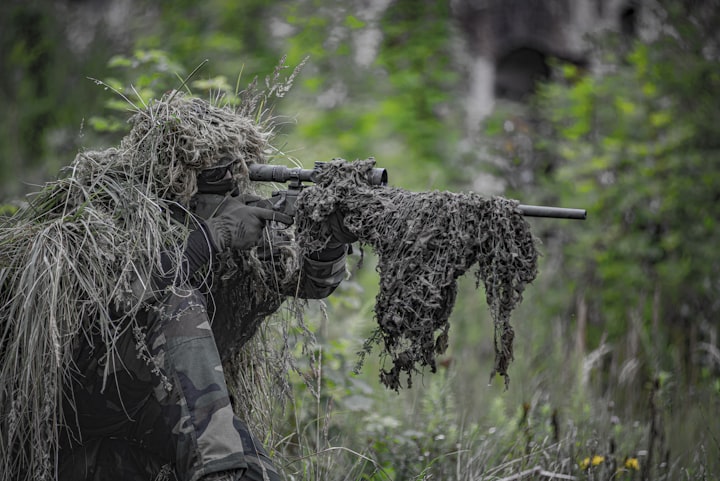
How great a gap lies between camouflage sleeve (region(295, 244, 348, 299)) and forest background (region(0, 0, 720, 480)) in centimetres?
38

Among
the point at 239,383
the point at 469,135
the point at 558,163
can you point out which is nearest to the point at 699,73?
the point at 558,163

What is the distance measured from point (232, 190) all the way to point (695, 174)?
4.78m

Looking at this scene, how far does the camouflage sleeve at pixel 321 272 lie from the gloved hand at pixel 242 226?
164 millimetres

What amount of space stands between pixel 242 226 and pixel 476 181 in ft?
19.9

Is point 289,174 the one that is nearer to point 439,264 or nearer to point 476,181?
point 439,264

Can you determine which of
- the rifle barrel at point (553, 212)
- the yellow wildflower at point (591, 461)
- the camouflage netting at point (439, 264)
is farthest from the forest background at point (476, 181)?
the rifle barrel at point (553, 212)

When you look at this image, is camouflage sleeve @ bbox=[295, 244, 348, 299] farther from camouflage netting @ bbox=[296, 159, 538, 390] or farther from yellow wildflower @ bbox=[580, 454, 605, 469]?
yellow wildflower @ bbox=[580, 454, 605, 469]

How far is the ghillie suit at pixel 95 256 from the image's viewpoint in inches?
104

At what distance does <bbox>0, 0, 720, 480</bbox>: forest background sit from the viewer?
3848mm

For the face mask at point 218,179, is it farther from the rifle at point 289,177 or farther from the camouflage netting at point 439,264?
the camouflage netting at point 439,264

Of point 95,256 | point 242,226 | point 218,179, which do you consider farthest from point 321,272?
point 95,256

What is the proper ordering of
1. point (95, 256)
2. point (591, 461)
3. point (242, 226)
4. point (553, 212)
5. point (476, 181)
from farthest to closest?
point (476, 181)
point (591, 461)
point (242, 226)
point (95, 256)
point (553, 212)

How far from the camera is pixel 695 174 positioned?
6.58m

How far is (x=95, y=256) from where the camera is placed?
2713 millimetres
